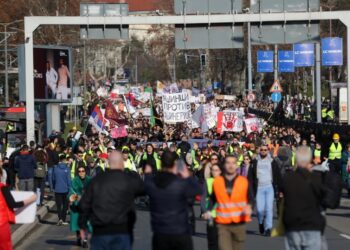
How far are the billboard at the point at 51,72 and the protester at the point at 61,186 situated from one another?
16.9 meters


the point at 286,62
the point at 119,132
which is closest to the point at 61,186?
the point at 119,132

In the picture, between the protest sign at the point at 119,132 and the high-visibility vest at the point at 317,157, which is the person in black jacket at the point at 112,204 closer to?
the high-visibility vest at the point at 317,157

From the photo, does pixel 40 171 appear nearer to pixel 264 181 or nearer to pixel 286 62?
pixel 264 181

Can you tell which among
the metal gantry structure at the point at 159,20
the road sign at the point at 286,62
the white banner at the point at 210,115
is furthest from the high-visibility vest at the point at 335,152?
the road sign at the point at 286,62

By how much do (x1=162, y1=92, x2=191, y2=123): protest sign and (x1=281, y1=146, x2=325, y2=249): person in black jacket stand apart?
3305 cm

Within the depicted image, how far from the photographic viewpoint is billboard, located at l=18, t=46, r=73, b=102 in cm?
4078

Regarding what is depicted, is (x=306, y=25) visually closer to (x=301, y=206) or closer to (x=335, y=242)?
(x=335, y=242)

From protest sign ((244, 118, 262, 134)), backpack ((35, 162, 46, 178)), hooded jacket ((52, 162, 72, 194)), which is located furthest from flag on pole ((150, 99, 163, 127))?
hooded jacket ((52, 162, 72, 194))

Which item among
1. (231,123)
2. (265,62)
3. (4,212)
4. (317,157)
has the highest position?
(265,62)

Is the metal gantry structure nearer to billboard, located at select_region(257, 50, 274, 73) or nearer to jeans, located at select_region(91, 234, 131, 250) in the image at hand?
jeans, located at select_region(91, 234, 131, 250)

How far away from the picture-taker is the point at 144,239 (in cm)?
1952

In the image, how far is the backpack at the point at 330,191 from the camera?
36.6 feet

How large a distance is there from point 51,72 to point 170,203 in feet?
101

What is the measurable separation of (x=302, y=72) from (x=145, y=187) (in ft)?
262
